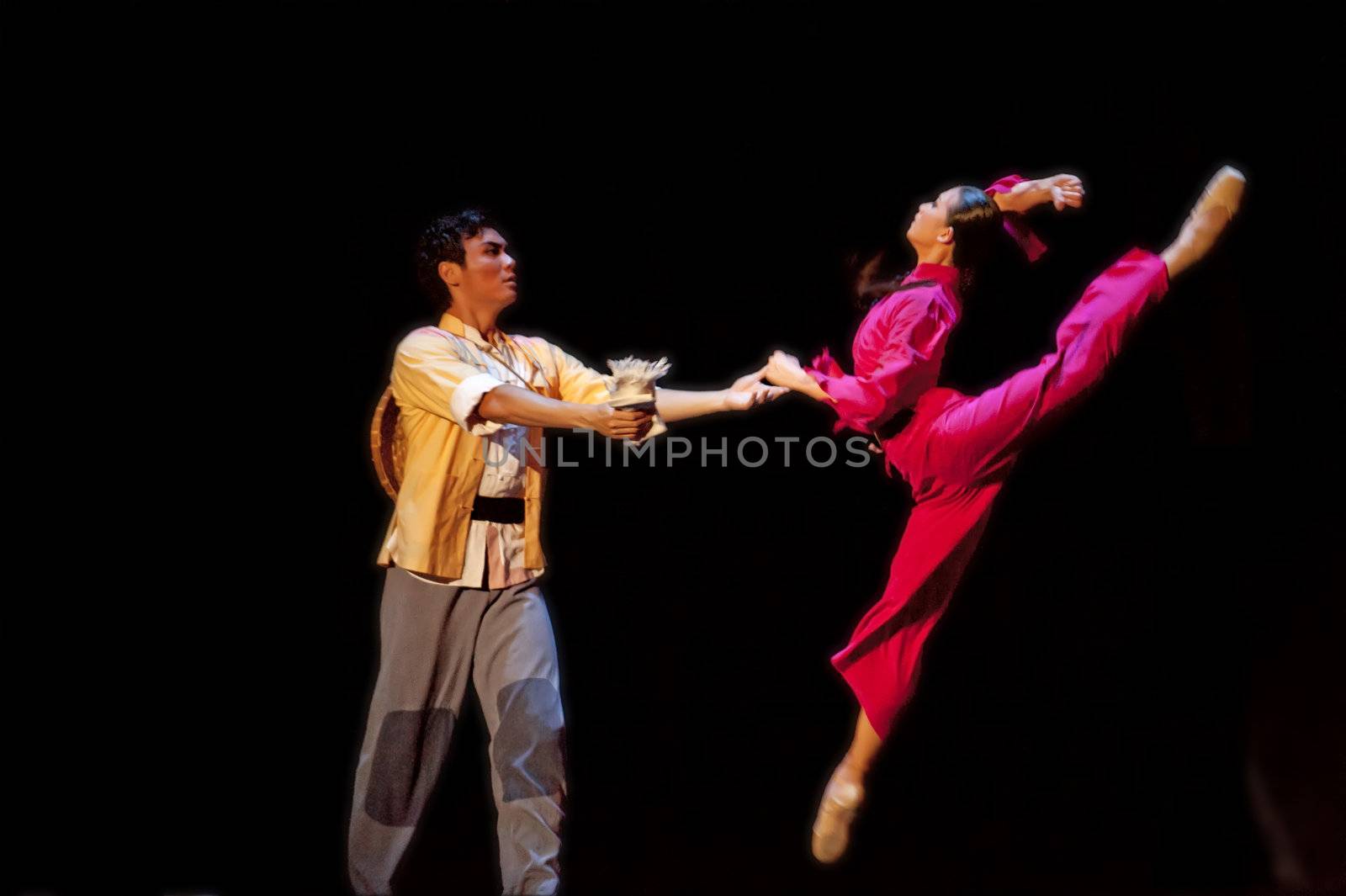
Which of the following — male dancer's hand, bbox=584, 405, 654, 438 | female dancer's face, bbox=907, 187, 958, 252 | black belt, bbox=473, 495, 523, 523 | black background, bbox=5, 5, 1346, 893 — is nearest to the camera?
male dancer's hand, bbox=584, 405, 654, 438

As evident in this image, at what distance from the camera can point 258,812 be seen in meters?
3.25

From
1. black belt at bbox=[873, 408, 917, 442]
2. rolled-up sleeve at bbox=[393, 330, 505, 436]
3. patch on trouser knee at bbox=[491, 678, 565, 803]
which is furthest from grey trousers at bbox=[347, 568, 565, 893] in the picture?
black belt at bbox=[873, 408, 917, 442]

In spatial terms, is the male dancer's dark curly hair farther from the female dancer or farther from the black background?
the female dancer

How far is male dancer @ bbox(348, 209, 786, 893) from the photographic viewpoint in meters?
2.65

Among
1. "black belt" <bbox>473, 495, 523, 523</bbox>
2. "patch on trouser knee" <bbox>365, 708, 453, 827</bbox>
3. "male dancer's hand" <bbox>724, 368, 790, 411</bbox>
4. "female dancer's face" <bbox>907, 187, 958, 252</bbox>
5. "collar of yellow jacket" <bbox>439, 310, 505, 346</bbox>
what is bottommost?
"patch on trouser knee" <bbox>365, 708, 453, 827</bbox>

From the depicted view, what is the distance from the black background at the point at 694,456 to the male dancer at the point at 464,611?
463 mm

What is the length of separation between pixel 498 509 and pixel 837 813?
40.4 inches

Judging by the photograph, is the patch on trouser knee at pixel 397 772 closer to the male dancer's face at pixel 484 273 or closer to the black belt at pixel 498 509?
the black belt at pixel 498 509

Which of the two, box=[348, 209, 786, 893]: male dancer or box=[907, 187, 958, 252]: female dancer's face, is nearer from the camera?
box=[348, 209, 786, 893]: male dancer

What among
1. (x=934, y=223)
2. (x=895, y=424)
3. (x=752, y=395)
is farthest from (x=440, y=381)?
(x=934, y=223)

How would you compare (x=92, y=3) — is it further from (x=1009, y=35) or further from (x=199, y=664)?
(x=1009, y=35)

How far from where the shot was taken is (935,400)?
2830 mm

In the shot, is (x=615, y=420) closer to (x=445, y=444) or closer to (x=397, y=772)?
(x=445, y=444)

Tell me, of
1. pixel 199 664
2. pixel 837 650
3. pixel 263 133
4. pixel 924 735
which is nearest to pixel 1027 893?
pixel 924 735
